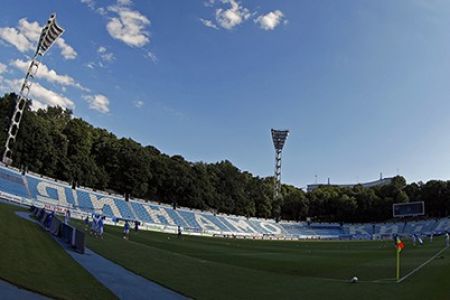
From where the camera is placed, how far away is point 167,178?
110 meters

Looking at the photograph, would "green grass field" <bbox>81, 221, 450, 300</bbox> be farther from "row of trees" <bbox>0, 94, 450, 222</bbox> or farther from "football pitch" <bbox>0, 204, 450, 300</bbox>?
"row of trees" <bbox>0, 94, 450, 222</bbox>

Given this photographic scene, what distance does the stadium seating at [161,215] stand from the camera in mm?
65375

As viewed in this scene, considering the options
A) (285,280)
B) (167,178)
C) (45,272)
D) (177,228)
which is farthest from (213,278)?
(167,178)

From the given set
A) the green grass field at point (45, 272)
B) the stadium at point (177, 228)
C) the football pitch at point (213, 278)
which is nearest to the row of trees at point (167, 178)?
the stadium at point (177, 228)

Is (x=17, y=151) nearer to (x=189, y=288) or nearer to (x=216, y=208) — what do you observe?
(x=216, y=208)

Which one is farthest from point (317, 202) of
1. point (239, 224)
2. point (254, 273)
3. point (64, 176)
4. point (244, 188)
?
point (254, 273)

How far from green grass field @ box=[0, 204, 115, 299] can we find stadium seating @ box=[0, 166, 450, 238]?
4302 cm

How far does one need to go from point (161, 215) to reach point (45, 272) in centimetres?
7119

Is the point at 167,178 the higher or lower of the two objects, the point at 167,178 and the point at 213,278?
the higher

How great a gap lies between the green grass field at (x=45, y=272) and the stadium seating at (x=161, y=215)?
4302cm

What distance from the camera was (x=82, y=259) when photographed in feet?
64.7

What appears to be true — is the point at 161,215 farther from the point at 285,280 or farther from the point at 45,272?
the point at 45,272

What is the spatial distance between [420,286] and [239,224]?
85.3 meters

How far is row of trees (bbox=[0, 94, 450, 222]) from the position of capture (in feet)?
294
